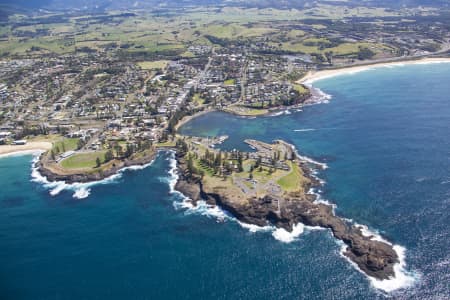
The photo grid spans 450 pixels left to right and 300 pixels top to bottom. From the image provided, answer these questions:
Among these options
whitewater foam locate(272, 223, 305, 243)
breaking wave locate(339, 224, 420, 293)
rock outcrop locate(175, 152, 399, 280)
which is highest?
rock outcrop locate(175, 152, 399, 280)

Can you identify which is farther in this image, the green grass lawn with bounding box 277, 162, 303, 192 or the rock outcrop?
the green grass lawn with bounding box 277, 162, 303, 192

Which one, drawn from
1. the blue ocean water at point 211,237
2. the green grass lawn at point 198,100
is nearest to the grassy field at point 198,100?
the green grass lawn at point 198,100

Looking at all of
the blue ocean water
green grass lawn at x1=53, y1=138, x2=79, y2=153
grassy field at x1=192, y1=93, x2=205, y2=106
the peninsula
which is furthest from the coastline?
green grass lawn at x1=53, y1=138, x2=79, y2=153

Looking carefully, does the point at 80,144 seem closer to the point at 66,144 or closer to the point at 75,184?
the point at 66,144

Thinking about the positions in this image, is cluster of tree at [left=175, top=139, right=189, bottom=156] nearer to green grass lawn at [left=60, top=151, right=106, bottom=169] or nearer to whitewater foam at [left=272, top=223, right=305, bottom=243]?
green grass lawn at [left=60, top=151, right=106, bottom=169]

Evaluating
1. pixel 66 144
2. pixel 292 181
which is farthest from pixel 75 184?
pixel 292 181

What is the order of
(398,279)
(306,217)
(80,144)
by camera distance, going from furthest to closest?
(80,144), (306,217), (398,279)

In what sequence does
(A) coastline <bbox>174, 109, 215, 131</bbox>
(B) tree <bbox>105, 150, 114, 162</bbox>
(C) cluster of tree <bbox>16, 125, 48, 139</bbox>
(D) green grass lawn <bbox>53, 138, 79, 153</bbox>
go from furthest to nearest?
(A) coastline <bbox>174, 109, 215, 131</bbox>
(C) cluster of tree <bbox>16, 125, 48, 139</bbox>
(D) green grass lawn <bbox>53, 138, 79, 153</bbox>
(B) tree <bbox>105, 150, 114, 162</bbox>
